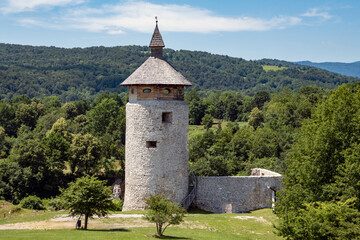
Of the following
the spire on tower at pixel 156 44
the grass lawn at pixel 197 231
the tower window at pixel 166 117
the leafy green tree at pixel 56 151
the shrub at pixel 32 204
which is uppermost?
the spire on tower at pixel 156 44

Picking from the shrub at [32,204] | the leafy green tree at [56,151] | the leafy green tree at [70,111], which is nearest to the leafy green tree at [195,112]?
the leafy green tree at [70,111]

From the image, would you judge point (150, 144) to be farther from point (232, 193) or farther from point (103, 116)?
point (103, 116)

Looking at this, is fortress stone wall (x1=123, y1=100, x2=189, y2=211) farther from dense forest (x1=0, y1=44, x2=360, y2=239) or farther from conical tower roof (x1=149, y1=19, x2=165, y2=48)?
dense forest (x1=0, y1=44, x2=360, y2=239)

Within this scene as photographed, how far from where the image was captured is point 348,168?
17.7 metres

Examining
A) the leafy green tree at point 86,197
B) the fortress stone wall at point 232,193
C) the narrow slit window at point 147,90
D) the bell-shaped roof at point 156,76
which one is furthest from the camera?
the fortress stone wall at point 232,193

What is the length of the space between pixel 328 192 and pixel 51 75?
13813 cm

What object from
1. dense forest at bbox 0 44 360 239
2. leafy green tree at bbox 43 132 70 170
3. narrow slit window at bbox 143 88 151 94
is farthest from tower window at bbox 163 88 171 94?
leafy green tree at bbox 43 132 70 170

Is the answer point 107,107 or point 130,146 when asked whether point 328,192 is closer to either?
point 130,146

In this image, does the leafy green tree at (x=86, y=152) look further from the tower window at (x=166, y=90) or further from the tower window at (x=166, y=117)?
the tower window at (x=166, y=90)

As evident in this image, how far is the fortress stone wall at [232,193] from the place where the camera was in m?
27.5

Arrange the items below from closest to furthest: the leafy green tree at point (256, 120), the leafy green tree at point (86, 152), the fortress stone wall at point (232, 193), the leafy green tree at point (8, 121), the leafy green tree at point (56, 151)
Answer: the fortress stone wall at point (232, 193)
the leafy green tree at point (56, 151)
the leafy green tree at point (86, 152)
the leafy green tree at point (256, 120)
the leafy green tree at point (8, 121)

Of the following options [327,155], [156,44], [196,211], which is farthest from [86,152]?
[327,155]

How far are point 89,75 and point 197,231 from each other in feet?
455

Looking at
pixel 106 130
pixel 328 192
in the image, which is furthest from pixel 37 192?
pixel 328 192
